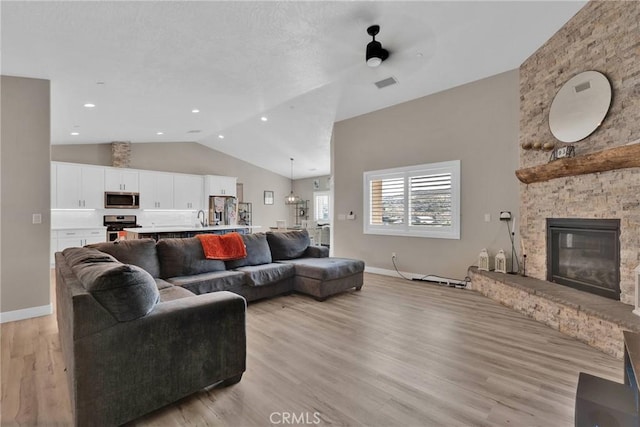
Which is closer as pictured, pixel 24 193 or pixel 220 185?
pixel 24 193

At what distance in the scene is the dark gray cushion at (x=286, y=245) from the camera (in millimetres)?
4715

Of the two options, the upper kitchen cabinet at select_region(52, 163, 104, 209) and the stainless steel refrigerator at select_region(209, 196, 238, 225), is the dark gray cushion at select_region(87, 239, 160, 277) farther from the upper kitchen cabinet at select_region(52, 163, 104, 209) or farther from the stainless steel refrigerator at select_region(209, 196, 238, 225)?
the stainless steel refrigerator at select_region(209, 196, 238, 225)

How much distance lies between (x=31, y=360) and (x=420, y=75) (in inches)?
208

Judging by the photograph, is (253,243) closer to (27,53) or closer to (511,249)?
(27,53)

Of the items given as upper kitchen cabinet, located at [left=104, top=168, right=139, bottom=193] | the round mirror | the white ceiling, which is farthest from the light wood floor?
upper kitchen cabinet, located at [left=104, top=168, right=139, bottom=193]

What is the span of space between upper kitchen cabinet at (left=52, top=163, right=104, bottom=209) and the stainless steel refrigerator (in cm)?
271

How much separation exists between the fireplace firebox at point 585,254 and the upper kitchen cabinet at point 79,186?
28.4ft

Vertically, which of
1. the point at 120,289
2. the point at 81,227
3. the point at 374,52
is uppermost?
the point at 374,52

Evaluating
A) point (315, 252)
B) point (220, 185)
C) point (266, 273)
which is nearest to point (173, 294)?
point (266, 273)

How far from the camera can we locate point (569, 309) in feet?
9.67

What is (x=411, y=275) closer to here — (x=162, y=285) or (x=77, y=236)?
(x=162, y=285)

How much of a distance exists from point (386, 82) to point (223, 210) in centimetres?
640

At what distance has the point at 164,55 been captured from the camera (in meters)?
3.31

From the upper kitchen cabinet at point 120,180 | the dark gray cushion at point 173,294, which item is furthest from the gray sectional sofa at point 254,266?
the upper kitchen cabinet at point 120,180
